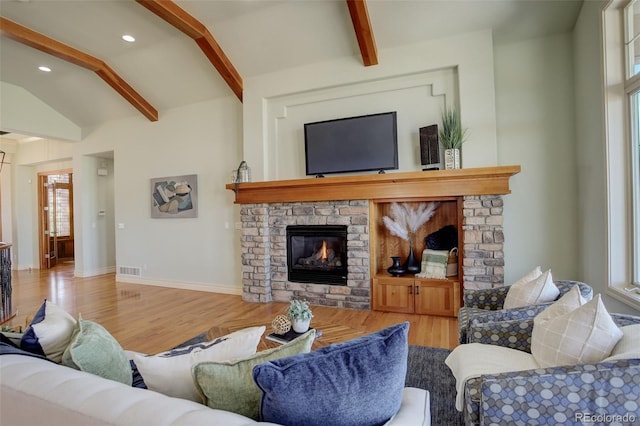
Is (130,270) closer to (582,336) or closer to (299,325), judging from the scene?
(299,325)

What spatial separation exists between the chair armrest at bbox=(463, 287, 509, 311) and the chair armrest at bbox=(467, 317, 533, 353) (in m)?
0.64

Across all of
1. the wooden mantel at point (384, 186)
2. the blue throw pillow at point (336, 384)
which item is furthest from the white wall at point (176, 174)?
the blue throw pillow at point (336, 384)

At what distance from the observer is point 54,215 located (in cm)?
786

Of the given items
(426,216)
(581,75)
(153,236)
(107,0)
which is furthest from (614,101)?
(153,236)

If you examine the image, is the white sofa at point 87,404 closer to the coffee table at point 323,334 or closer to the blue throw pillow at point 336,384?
the blue throw pillow at point 336,384

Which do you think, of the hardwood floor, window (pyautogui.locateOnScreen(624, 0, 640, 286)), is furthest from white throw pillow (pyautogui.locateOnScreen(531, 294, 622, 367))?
window (pyautogui.locateOnScreen(624, 0, 640, 286))

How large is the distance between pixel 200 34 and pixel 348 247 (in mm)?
3330

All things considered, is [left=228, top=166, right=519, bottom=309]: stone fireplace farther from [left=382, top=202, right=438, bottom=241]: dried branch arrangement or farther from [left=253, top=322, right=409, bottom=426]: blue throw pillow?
[left=253, top=322, right=409, bottom=426]: blue throw pillow

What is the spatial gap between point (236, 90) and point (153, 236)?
3.15 metres

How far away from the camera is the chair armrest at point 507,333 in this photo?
1.77 metres

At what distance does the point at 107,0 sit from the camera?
12.0 ft

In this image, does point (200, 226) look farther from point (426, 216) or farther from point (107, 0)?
point (426, 216)

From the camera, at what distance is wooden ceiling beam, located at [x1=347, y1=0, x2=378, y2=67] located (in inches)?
130

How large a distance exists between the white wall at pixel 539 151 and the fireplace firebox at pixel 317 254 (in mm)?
2043
